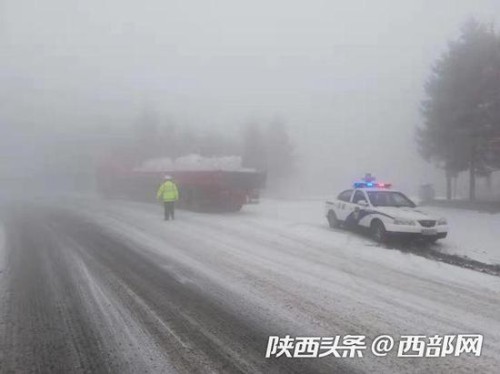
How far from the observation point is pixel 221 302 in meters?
6.62

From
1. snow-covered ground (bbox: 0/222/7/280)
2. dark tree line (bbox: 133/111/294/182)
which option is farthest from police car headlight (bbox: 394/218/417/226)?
dark tree line (bbox: 133/111/294/182)

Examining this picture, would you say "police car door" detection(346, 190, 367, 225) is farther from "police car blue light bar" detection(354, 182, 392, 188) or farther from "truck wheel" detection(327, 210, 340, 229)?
"truck wheel" detection(327, 210, 340, 229)

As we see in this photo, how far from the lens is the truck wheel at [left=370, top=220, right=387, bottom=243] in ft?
40.2

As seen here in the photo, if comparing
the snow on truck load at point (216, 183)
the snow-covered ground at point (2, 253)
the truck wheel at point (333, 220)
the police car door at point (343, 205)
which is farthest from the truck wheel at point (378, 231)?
the snow-covered ground at point (2, 253)

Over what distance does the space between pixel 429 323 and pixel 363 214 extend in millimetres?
7696

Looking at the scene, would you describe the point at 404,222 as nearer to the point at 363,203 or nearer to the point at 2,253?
the point at 363,203

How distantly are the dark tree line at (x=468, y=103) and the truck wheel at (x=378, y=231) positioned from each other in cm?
1362

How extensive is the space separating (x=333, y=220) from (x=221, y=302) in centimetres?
911

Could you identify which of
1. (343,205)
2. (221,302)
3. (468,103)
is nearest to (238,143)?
(468,103)

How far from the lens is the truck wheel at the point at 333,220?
1507cm

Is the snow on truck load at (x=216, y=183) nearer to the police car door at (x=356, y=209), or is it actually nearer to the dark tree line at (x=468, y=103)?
the police car door at (x=356, y=209)

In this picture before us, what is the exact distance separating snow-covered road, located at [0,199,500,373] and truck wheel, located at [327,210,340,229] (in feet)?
9.44

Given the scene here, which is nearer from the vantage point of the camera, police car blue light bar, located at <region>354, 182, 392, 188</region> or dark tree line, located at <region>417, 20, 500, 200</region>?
police car blue light bar, located at <region>354, 182, 392, 188</region>

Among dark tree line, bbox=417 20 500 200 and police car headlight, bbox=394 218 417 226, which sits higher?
dark tree line, bbox=417 20 500 200
